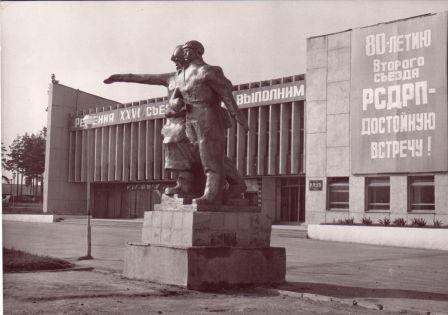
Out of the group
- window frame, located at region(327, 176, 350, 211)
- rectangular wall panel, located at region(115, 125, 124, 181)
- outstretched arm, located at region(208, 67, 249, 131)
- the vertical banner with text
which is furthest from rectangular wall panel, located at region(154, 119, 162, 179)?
outstretched arm, located at region(208, 67, 249, 131)

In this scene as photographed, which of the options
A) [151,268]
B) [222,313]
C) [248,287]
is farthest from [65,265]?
[222,313]

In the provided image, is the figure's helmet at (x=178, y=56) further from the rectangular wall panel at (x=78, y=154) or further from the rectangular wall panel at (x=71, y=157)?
the rectangular wall panel at (x=71, y=157)

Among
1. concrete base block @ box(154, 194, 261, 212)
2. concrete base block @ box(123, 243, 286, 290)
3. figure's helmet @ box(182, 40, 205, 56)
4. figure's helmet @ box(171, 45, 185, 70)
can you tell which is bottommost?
concrete base block @ box(123, 243, 286, 290)

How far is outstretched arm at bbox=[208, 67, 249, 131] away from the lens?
7750 millimetres

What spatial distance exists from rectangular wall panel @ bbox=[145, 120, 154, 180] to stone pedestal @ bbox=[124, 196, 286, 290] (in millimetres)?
31194

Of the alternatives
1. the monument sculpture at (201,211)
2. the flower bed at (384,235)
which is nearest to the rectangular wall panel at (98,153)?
the flower bed at (384,235)

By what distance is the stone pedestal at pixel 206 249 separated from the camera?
23.9 ft

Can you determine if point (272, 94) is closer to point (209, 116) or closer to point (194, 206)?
point (209, 116)

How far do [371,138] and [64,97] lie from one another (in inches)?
949

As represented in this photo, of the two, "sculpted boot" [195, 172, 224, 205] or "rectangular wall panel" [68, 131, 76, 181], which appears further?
"rectangular wall panel" [68, 131, 76, 181]

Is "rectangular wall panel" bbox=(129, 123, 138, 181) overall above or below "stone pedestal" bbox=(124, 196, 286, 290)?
above

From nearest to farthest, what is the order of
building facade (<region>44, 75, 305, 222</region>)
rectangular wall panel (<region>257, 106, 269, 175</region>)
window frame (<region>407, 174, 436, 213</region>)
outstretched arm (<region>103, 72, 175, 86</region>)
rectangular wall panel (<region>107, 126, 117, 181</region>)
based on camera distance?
1. outstretched arm (<region>103, 72, 175, 86</region>)
2. window frame (<region>407, 174, 436, 213</region>)
3. building facade (<region>44, 75, 305, 222</region>)
4. rectangular wall panel (<region>257, 106, 269, 175</region>)
5. rectangular wall panel (<region>107, 126, 117, 181</region>)

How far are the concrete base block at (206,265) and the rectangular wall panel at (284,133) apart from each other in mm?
23428

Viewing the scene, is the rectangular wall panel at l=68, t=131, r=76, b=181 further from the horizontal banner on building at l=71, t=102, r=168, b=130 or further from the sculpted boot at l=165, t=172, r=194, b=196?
the sculpted boot at l=165, t=172, r=194, b=196
